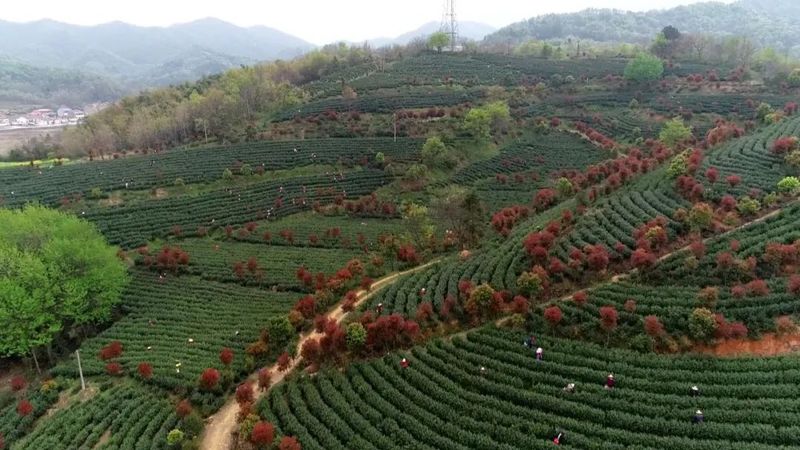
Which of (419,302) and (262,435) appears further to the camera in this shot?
(419,302)

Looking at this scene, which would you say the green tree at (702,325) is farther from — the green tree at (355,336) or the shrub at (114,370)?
the shrub at (114,370)

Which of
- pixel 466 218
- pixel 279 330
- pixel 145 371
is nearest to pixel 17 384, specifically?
pixel 145 371

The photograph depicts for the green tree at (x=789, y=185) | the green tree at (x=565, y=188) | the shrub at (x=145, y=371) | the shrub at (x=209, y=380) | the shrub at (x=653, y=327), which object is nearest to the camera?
the shrub at (x=653, y=327)

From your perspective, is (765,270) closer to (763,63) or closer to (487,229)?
(487,229)

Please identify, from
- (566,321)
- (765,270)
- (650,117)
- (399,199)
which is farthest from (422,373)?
(650,117)

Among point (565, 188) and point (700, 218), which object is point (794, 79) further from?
point (700, 218)

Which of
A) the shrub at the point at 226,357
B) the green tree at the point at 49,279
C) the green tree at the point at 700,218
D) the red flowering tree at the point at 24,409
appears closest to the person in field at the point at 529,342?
the green tree at the point at 700,218
